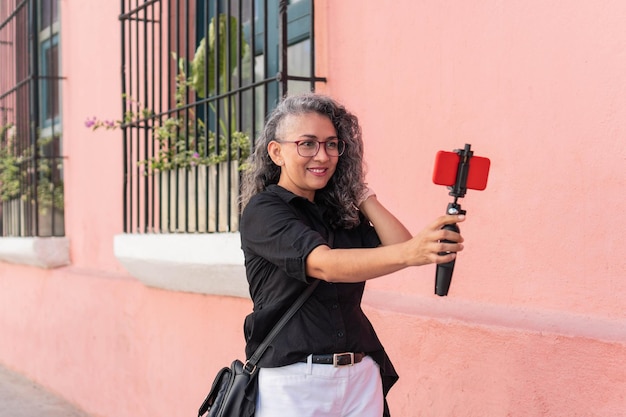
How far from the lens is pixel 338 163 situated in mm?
2826

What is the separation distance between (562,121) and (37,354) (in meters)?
5.81

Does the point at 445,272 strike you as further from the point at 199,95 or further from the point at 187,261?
the point at 199,95

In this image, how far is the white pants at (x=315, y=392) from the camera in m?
2.60

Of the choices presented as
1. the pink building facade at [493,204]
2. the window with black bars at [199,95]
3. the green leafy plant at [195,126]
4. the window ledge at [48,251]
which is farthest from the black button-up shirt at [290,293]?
the window ledge at [48,251]

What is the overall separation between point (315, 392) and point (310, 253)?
1.29 ft

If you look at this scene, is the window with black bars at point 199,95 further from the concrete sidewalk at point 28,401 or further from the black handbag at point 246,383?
the black handbag at point 246,383

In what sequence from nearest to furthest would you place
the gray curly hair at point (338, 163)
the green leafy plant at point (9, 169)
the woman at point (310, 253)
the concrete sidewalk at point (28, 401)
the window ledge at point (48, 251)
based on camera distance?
the woman at point (310, 253), the gray curly hair at point (338, 163), the concrete sidewalk at point (28, 401), the window ledge at point (48, 251), the green leafy plant at point (9, 169)

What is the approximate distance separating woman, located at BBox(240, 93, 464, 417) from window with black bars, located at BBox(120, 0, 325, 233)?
57.1 inches

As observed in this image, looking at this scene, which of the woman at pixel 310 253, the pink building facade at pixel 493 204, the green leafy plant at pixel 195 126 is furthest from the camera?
the green leafy plant at pixel 195 126

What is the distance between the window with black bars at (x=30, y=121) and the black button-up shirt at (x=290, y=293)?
16.8ft

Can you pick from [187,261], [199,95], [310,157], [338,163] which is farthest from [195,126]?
[310,157]

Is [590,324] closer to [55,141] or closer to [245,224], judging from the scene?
[245,224]

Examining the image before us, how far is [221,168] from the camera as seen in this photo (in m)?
4.93

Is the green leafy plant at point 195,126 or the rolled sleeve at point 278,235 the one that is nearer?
the rolled sleeve at point 278,235
